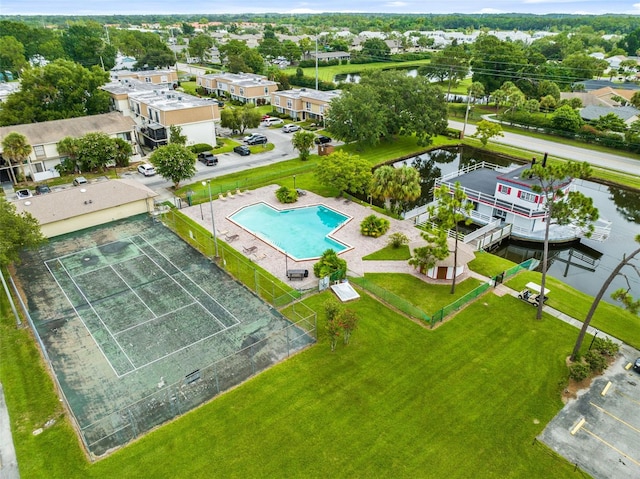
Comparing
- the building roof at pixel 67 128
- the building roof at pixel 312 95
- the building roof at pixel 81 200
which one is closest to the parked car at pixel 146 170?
the building roof at pixel 67 128

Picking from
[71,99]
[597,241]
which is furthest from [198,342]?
[71,99]

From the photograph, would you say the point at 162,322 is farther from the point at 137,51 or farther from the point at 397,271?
the point at 137,51

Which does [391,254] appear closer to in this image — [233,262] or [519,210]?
[233,262]

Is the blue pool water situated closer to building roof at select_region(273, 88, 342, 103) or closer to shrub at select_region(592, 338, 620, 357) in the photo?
shrub at select_region(592, 338, 620, 357)

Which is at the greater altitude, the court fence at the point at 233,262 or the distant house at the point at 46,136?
the distant house at the point at 46,136

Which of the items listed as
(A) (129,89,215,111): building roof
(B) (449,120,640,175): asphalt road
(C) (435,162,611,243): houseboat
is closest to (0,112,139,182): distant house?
(A) (129,89,215,111): building roof

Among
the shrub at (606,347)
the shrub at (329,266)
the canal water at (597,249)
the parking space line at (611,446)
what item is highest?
the shrub at (329,266)

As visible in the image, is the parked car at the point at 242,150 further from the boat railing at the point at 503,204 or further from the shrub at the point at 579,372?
the shrub at the point at 579,372
